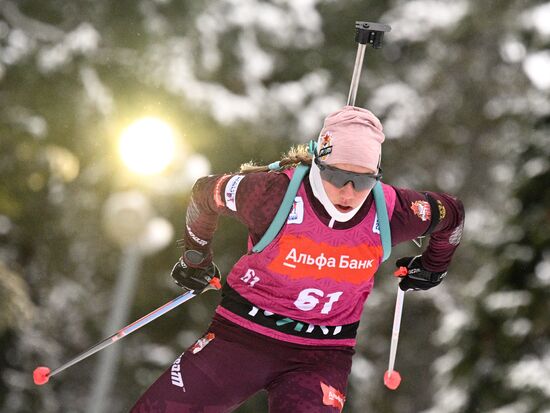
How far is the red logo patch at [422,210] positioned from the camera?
4.44 m

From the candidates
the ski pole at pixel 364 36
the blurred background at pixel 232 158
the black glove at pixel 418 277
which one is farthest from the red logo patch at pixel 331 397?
the blurred background at pixel 232 158

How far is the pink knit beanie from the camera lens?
4168 millimetres

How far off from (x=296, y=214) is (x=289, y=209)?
0.16ft

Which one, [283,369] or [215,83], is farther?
[215,83]

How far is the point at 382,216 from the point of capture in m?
4.30

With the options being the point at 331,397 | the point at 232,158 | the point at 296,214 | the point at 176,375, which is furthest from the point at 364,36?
the point at 232,158

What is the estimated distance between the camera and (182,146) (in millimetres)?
14531

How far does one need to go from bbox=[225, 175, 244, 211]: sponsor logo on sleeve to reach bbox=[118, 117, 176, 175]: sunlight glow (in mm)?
8357

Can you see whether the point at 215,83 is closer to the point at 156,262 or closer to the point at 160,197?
the point at 160,197

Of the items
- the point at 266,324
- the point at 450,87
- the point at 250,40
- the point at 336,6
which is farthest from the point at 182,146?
the point at 266,324

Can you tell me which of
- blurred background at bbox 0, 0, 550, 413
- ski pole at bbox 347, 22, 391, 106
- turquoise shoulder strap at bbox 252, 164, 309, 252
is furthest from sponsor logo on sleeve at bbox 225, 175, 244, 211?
blurred background at bbox 0, 0, 550, 413

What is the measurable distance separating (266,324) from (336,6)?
14.9 metres

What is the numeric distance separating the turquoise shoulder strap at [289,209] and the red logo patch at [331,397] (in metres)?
0.66

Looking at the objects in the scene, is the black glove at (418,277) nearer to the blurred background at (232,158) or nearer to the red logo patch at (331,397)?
the red logo patch at (331,397)
